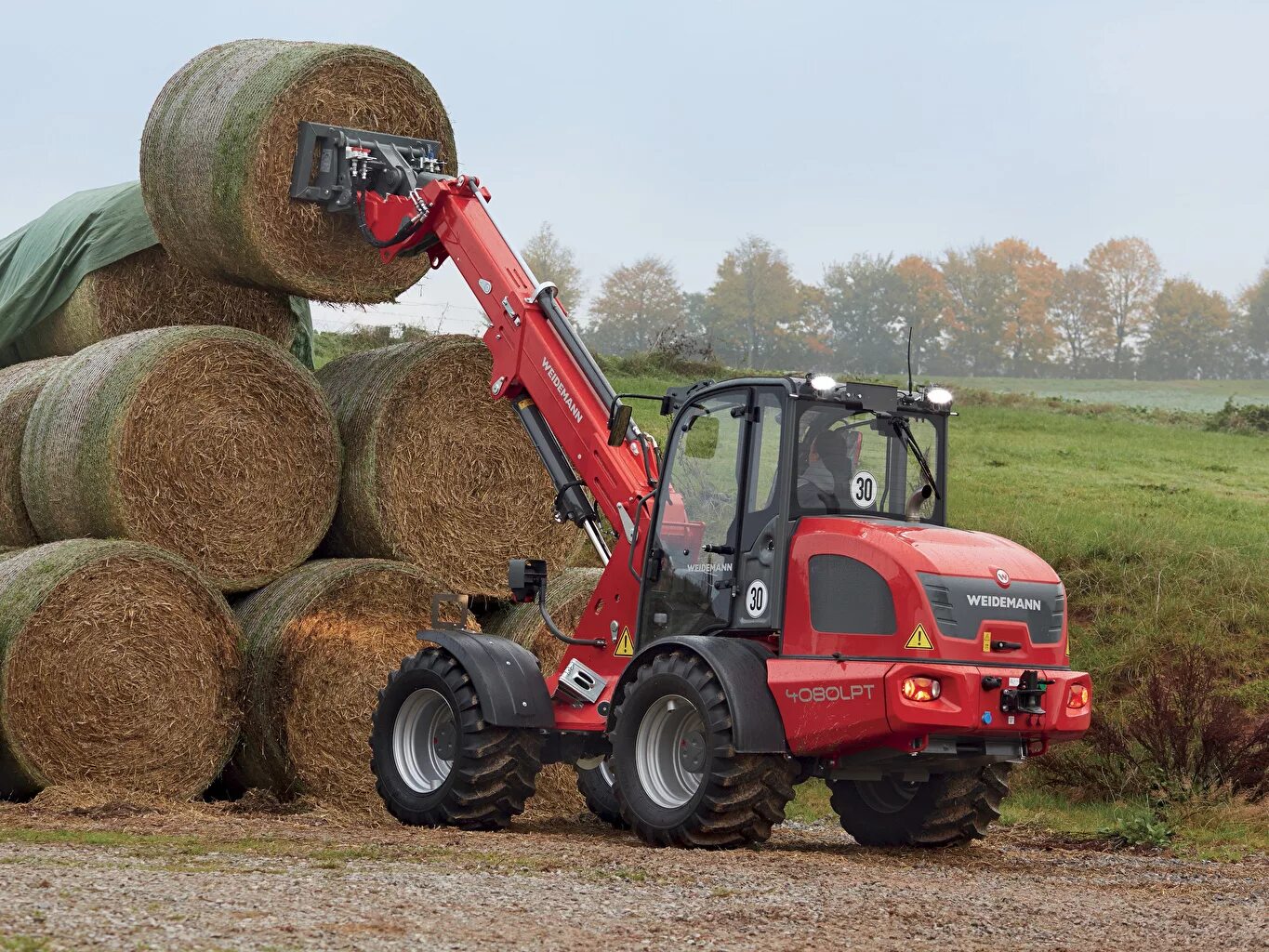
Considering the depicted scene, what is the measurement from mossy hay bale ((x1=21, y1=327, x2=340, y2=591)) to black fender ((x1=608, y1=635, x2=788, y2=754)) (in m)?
3.27

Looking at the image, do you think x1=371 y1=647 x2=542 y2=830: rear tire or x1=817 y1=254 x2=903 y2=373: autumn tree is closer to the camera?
x1=371 y1=647 x2=542 y2=830: rear tire

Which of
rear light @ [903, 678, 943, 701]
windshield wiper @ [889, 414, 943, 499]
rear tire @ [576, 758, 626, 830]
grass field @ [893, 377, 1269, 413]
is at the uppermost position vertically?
grass field @ [893, 377, 1269, 413]

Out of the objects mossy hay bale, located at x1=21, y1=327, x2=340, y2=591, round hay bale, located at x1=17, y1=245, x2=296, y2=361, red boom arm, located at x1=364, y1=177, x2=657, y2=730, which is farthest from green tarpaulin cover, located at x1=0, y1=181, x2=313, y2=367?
red boom arm, located at x1=364, y1=177, x2=657, y2=730

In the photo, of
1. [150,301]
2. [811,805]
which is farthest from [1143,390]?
[150,301]

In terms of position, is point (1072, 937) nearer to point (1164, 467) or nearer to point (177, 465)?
point (177, 465)

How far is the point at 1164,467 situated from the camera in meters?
24.3

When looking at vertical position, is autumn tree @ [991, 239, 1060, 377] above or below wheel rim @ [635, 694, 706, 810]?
above

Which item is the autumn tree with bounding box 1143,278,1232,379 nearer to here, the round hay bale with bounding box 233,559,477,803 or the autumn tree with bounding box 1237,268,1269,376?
the autumn tree with bounding box 1237,268,1269,376

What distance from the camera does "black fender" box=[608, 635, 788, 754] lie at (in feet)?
26.9

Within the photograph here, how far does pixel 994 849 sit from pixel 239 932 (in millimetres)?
5565

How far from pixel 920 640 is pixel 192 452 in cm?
489

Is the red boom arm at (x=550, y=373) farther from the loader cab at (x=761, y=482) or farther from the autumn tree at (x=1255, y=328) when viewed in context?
the autumn tree at (x=1255, y=328)

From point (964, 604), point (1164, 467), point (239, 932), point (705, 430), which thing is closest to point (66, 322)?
point (705, 430)

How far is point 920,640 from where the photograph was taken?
8.05 m
